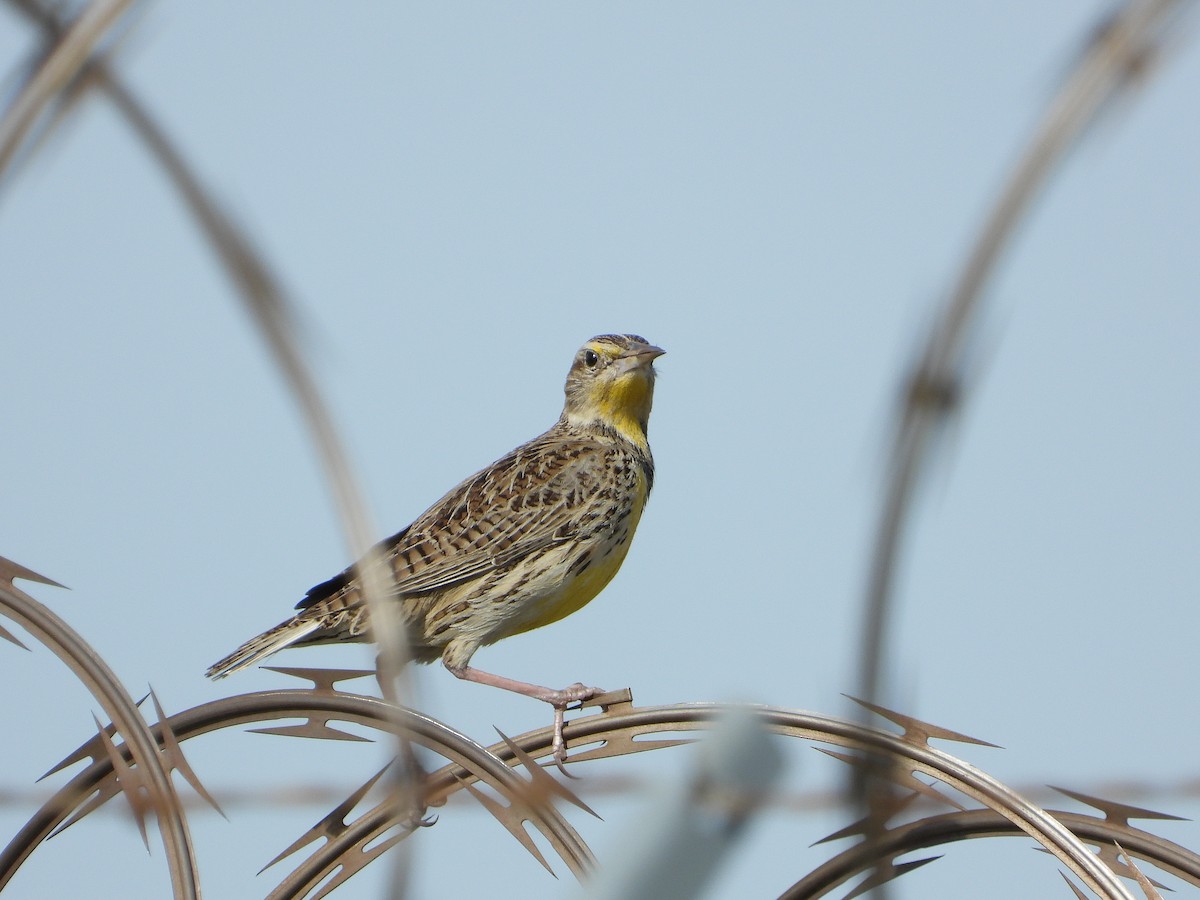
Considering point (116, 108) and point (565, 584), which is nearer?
point (116, 108)

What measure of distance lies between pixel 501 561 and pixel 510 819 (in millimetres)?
4620

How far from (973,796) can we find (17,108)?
2464mm

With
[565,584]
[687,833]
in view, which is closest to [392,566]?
[565,584]

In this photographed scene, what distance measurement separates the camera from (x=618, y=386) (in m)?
9.58

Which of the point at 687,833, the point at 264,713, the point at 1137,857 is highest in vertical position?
the point at 264,713

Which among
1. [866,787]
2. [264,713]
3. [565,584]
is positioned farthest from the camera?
[565,584]

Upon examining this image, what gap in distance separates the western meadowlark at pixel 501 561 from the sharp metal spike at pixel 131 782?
147 inches

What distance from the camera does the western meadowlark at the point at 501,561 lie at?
7.91 metres

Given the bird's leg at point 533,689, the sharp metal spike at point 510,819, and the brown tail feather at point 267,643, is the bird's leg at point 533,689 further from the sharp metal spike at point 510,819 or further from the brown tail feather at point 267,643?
the sharp metal spike at point 510,819

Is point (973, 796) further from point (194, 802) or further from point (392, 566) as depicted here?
point (392, 566)

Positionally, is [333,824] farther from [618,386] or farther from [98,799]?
[618,386]

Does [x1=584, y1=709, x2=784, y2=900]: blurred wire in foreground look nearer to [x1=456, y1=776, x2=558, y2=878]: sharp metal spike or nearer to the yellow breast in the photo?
[x1=456, y1=776, x2=558, y2=878]: sharp metal spike

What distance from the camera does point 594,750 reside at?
13.0 ft

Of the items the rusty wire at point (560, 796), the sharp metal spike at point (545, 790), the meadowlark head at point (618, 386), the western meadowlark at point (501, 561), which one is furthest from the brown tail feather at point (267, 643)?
the sharp metal spike at point (545, 790)
